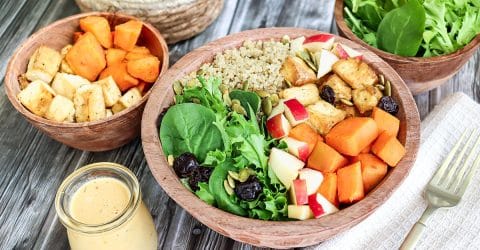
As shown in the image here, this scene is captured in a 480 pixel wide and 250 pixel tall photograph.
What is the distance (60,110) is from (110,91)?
0.13m

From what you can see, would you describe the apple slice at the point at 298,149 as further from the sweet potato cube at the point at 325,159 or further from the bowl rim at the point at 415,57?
the bowl rim at the point at 415,57

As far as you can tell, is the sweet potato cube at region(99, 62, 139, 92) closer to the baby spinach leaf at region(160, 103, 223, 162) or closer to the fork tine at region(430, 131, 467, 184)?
the baby spinach leaf at region(160, 103, 223, 162)

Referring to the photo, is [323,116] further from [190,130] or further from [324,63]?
[190,130]

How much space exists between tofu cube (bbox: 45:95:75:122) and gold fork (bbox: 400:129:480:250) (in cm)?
83

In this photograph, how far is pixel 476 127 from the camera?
1.38m

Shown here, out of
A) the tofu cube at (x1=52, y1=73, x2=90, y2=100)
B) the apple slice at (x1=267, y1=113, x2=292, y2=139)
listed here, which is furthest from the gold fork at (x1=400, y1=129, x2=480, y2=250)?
the tofu cube at (x1=52, y1=73, x2=90, y2=100)

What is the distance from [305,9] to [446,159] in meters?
0.76

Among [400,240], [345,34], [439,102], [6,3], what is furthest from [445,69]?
[6,3]

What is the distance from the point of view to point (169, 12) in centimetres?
159

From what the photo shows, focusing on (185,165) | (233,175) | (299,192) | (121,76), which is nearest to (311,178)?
(299,192)

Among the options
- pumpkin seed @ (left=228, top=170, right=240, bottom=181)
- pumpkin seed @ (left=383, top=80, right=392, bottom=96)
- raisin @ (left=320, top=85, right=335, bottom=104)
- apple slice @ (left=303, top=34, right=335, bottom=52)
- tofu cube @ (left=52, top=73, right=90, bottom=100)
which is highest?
apple slice @ (left=303, top=34, right=335, bottom=52)

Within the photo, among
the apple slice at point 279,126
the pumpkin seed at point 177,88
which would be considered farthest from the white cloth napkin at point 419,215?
the pumpkin seed at point 177,88

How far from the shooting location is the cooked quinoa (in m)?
1.32

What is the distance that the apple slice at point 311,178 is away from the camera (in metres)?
1.12
